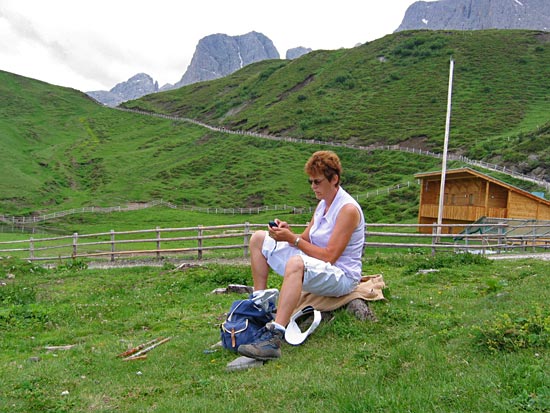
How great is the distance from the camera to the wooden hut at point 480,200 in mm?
29375

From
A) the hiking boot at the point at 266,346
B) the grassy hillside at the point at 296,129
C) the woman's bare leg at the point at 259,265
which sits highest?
the grassy hillside at the point at 296,129

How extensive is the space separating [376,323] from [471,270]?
6555 mm

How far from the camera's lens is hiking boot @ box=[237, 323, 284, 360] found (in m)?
5.12

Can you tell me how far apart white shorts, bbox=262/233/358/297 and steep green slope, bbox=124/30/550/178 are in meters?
45.4

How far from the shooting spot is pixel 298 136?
8738cm

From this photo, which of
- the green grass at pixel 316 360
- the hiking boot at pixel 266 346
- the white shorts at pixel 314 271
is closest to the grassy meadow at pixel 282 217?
the green grass at pixel 316 360

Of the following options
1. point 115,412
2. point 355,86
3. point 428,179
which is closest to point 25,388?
point 115,412

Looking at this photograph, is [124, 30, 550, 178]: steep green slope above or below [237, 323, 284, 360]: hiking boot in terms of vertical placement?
above

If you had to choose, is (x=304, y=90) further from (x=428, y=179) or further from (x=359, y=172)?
(x=428, y=179)

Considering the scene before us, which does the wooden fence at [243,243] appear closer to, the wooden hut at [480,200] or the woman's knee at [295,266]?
the wooden hut at [480,200]

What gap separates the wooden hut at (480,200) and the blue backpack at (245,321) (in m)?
27.1

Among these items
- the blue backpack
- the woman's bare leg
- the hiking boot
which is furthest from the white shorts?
the hiking boot

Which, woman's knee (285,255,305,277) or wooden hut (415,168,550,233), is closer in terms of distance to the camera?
woman's knee (285,255,305,277)

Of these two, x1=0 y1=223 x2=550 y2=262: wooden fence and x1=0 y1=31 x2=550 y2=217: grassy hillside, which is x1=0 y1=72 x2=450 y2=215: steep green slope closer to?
x1=0 y1=31 x2=550 y2=217: grassy hillside
